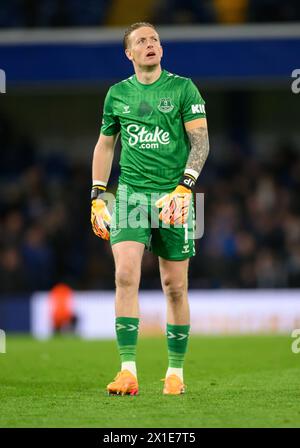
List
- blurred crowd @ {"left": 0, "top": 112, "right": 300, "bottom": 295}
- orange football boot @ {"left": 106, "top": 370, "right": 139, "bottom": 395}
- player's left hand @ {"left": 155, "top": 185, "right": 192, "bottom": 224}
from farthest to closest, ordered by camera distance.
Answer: blurred crowd @ {"left": 0, "top": 112, "right": 300, "bottom": 295}
player's left hand @ {"left": 155, "top": 185, "right": 192, "bottom": 224}
orange football boot @ {"left": 106, "top": 370, "right": 139, "bottom": 395}

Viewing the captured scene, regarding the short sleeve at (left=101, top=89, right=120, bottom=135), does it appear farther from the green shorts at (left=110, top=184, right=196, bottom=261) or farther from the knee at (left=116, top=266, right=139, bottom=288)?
the knee at (left=116, top=266, right=139, bottom=288)

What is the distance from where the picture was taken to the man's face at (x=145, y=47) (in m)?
7.32

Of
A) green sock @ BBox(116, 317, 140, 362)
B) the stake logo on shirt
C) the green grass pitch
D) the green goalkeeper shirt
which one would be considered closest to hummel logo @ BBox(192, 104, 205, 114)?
the green goalkeeper shirt

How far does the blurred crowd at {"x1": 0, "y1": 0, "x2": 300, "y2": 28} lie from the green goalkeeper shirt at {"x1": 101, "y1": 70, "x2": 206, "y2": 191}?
374 inches

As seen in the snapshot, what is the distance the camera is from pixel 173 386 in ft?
23.8

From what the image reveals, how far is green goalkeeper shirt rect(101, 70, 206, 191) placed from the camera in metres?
7.36

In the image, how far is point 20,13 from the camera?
1762 cm

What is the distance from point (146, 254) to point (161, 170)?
370 inches

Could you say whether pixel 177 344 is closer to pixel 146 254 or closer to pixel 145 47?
pixel 145 47

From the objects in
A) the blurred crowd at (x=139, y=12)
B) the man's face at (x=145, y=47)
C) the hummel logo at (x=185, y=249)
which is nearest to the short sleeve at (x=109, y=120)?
the man's face at (x=145, y=47)

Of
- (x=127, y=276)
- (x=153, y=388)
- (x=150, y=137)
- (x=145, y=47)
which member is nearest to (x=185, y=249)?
(x=127, y=276)

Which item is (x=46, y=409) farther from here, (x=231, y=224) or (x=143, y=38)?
(x=231, y=224)

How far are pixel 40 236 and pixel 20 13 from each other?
3.60 m

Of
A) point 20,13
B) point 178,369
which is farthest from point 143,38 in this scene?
point 20,13
